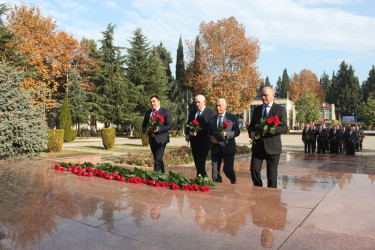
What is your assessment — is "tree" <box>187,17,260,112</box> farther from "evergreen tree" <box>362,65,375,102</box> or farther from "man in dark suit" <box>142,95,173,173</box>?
"evergreen tree" <box>362,65,375,102</box>

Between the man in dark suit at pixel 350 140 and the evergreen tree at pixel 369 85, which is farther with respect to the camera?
the evergreen tree at pixel 369 85

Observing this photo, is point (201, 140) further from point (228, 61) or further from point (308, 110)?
point (308, 110)

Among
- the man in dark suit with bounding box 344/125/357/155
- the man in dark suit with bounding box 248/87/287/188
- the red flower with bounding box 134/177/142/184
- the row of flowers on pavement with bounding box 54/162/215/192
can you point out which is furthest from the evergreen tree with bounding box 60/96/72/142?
the man in dark suit with bounding box 248/87/287/188

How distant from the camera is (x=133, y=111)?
36.7 m

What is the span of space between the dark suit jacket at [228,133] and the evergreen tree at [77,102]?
101ft

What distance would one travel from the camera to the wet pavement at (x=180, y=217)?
2529 millimetres

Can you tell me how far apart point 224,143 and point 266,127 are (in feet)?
3.14

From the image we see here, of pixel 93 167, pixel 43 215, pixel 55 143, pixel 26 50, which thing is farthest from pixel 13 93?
pixel 26 50

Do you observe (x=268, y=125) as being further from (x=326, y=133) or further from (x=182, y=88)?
(x=182, y=88)

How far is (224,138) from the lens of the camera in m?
5.19

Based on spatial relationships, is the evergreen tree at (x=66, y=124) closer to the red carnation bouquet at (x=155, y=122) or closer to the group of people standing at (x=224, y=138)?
the group of people standing at (x=224, y=138)

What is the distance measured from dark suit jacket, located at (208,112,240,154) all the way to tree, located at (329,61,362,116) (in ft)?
271

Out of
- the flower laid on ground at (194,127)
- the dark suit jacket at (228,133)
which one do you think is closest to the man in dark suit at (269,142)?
the dark suit jacket at (228,133)

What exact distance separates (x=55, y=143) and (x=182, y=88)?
32.6 meters
